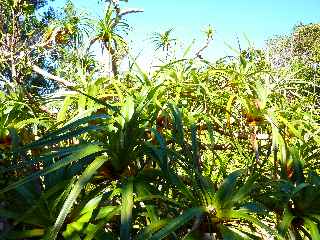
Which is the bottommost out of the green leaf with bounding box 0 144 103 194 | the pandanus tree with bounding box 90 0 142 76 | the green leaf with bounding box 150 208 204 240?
the green leaf with bounding box 150 208 204 240

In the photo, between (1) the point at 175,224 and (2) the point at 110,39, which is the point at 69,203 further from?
(2) the point at 110,39

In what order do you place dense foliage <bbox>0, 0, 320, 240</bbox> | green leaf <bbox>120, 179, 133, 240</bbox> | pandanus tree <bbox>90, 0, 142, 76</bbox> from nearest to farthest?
1. green leaf <bbox>120, 179, 133, 240</bbox>
2. dense foliage <bbox>0, 0, 320, 240</bbox>
3. pandanus tree <bbox>90, 0, 142, 76</bbox>

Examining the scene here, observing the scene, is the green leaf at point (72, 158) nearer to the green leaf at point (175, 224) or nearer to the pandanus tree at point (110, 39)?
the green leaf at point (175, 224)

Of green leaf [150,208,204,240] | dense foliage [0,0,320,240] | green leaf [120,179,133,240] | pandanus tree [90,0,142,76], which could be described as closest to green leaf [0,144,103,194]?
dense foliage [0,0,320,240]

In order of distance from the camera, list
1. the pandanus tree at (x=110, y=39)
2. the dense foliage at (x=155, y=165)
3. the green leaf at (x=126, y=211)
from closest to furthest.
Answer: the green leaf at (x=126, y=211), the dense foliage at (x=155, y=165), the pandanus tree at (x=110, y=39)

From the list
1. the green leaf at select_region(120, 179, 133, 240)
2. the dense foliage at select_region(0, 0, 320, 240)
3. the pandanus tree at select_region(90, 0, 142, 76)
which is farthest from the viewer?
the pandanus tree at select_region(90, 0, 142, 76)

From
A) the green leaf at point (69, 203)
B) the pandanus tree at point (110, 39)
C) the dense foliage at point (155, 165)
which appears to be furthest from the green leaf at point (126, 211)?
the pandanus tree at point (110, 39)

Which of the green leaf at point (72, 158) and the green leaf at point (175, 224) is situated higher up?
the green leaf at point (72, 158)

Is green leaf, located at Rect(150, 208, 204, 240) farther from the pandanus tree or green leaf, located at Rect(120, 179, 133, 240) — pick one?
the pandanus tree

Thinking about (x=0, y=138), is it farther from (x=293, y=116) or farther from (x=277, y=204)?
(x=293, y=116)

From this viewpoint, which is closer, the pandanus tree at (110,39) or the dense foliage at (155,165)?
the dense foliage at (155,165)

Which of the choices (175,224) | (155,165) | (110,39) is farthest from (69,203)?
(110,39)

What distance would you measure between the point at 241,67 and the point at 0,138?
50.3 inches

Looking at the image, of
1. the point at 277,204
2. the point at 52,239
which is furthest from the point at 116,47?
the point at 52,239
